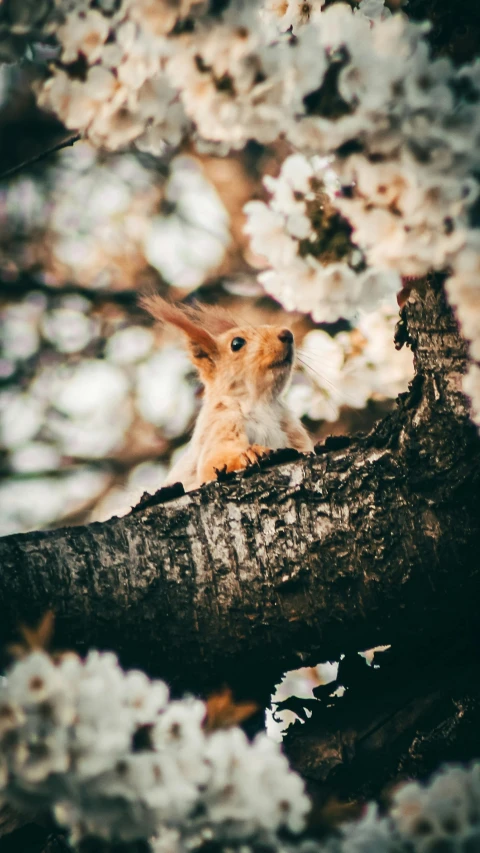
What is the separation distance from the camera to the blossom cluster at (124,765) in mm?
938

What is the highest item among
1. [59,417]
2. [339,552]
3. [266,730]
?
[59,417]

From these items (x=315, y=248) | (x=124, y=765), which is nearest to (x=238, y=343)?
(x=315, y=248)

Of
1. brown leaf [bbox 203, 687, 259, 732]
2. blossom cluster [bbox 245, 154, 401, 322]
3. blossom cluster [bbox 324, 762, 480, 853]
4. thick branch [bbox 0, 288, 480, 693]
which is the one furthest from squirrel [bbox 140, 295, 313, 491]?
blossom cluster [bbox 324, 762, 480, 853]

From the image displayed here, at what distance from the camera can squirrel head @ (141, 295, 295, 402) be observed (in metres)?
3.09

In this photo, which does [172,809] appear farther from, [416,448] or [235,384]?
[235,384]

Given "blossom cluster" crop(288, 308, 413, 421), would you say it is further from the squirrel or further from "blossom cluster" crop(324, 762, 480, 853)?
"blossom cluster" crop(324, 762, 480, 853)

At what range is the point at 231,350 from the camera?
3279mm

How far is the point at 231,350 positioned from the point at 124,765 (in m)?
2.45

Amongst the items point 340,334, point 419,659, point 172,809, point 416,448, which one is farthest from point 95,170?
point 172,809

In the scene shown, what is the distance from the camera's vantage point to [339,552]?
1642mm

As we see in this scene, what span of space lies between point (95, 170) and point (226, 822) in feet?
11.9

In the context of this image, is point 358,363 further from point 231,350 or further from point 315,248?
point 315,248

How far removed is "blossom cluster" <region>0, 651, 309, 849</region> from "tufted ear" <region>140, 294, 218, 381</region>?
7.37ft

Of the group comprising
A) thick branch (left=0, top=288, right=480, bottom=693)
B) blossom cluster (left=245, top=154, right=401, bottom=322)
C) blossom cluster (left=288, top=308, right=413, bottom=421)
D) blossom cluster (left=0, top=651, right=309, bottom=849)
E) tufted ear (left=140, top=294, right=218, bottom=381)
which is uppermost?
tufted ear (left=140, top=294, right=218, bottom=381)
